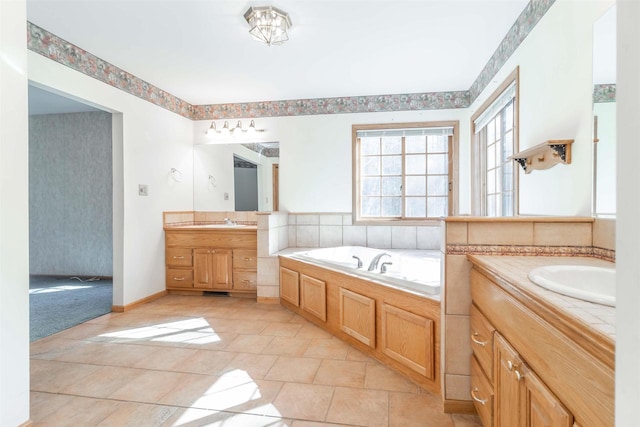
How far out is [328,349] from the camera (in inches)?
94.3

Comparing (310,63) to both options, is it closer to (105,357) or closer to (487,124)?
(487,124)

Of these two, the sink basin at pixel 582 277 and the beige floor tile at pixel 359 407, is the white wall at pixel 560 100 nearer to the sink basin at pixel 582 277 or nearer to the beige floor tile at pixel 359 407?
the sink basin at pixel 582 277

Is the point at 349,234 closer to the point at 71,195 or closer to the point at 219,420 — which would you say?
the point at 219,420

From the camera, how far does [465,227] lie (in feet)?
5.24

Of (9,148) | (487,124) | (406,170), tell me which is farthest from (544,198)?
(9,148)

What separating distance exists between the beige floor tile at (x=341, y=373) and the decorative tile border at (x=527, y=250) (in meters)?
0.97

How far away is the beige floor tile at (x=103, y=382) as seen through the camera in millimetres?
1850

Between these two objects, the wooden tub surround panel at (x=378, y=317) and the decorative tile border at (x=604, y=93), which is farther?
the wooden tub surround panel at (x=378, y=317)

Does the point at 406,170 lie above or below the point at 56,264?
above

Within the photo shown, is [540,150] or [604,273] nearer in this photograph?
[604,273]

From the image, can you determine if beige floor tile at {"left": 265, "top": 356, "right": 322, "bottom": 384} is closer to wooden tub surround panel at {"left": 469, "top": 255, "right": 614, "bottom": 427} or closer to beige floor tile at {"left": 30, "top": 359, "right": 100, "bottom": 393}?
wooden tub surround panel at {"left": 469, "top": 255, "right": 614, "bottom": 427}

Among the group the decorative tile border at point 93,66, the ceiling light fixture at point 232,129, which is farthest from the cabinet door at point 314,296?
the decorative tile border at point 93,66

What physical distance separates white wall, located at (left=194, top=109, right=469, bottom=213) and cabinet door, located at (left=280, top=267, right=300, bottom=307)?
37.9 inches

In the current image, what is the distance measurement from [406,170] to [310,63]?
5.65 feet
